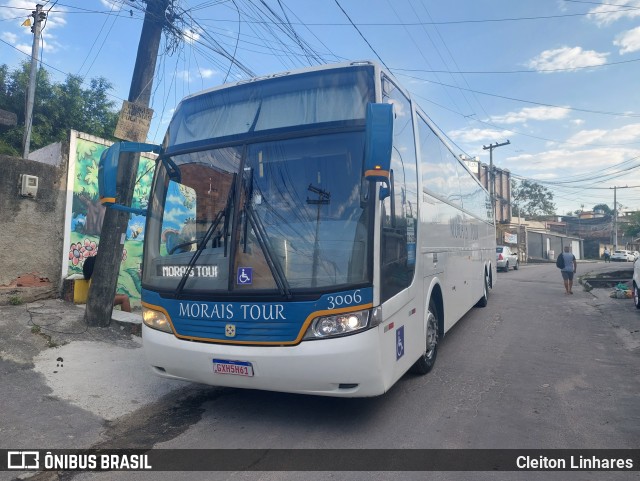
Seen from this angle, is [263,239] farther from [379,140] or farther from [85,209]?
[85,209]

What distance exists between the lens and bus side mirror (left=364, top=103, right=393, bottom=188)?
3.60 metres

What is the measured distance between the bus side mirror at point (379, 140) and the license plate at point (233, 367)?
1.95m

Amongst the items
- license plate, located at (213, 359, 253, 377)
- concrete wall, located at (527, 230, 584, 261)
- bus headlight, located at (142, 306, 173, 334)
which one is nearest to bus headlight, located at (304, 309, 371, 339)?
license plate, located at (213, 359, 253, 377)

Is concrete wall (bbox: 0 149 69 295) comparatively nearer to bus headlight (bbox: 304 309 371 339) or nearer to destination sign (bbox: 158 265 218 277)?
destination sign (bbox: 158 265 218 277)

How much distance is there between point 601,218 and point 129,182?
8484 cm

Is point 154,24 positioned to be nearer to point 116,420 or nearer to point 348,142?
point 348,142

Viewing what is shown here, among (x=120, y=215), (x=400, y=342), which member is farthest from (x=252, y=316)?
(x=120, y=215)

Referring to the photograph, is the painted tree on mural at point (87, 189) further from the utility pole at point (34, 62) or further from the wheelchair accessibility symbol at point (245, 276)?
the wheelchair accessibility symbol at point (245, 276)

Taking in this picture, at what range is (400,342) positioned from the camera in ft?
14.7

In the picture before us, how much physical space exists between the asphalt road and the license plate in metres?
0.61

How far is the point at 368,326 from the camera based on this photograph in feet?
12.6

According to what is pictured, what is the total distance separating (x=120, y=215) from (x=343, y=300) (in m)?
5.44

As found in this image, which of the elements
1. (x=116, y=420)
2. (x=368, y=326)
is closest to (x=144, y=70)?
(x=116, y=420)

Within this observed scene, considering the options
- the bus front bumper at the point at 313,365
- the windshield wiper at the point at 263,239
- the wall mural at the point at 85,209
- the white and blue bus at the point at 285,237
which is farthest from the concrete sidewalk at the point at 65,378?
the windshield wiper at the point at 263,239
